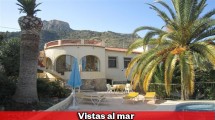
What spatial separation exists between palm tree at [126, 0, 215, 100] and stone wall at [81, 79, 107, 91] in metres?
13.3

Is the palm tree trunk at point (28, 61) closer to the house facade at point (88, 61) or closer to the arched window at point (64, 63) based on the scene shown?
the house facade at point (88, 61)

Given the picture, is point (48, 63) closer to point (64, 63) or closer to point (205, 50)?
A: point (64, 63)

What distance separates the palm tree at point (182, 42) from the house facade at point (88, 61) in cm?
1350

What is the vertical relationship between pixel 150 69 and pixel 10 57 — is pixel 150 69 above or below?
below

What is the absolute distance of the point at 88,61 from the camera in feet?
112

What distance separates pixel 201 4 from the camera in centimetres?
1712

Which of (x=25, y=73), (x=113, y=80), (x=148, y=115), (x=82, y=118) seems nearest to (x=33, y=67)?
(x=25, y=73)

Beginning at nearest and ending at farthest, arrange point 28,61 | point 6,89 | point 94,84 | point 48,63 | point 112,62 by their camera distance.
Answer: point 28,61, point 6,89, point 94,84, point 48,63, point 112,62

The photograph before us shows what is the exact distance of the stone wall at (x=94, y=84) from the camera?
31328mm

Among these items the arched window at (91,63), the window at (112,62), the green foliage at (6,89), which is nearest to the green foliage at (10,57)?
the green foliage at (6,89)

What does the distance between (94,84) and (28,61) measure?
1737cm

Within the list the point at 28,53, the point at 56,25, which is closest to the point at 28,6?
the point at 28,53

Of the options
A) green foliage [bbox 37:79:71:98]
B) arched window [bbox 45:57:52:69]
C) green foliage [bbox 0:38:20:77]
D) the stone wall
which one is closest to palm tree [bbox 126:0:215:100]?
green foliage [bbox 37:79:71:98]

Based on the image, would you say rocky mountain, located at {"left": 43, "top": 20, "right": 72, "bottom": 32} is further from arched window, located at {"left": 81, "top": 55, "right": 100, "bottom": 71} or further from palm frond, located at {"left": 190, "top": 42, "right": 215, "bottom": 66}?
palm frond, located at {"left": 190, "top": 42, "right": 215, "bottom": 66}
